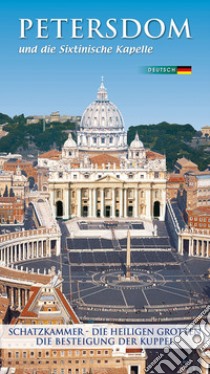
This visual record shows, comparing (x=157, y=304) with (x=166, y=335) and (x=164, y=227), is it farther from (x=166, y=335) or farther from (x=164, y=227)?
(x=164, y=227)

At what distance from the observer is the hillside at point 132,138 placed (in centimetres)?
15100

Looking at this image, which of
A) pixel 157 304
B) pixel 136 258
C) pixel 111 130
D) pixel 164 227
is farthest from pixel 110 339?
pixel 111 130

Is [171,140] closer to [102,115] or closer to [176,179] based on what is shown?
[102,115]

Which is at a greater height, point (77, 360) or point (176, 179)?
point (176, 179)

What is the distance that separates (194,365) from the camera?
5031 cm

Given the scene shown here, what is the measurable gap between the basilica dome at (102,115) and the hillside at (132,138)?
18.9m

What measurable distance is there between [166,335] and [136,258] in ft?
96.5

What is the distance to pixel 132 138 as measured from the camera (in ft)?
523

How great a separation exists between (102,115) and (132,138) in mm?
37001

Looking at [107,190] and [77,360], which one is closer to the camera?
[77,360]

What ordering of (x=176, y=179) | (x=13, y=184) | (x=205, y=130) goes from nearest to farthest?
(x=13, y=184)
(x=176, y=179)
(x=205, y=130)

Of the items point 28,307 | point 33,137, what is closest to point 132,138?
point 33,137

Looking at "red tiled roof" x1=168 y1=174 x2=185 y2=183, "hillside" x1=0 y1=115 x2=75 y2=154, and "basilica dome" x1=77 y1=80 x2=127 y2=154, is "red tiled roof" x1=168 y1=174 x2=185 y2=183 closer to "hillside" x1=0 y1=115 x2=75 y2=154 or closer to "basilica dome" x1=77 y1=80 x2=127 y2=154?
"basilica dome" x1=77 y1=80 x2=127 y2=154

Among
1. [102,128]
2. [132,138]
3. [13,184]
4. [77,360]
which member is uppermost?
[102,128]
